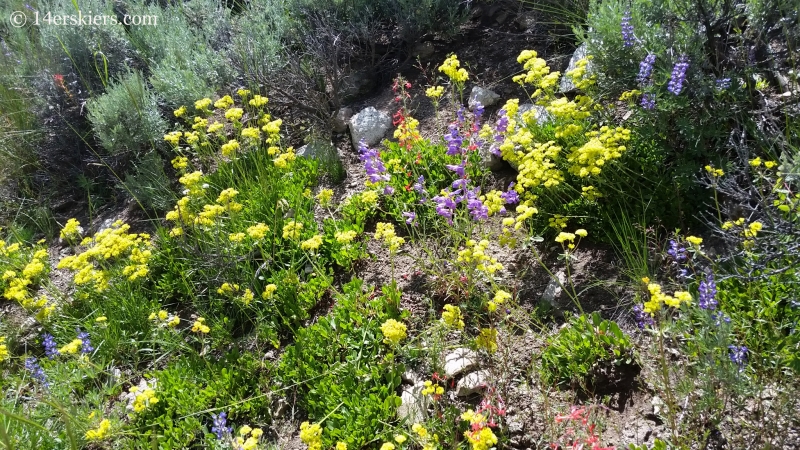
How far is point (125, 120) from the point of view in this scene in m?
4.94

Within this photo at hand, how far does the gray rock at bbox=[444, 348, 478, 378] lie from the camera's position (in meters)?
2.97

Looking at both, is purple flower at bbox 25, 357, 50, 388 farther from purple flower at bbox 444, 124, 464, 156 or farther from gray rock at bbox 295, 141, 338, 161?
purple flower at bbox 444, 124, 464, 156

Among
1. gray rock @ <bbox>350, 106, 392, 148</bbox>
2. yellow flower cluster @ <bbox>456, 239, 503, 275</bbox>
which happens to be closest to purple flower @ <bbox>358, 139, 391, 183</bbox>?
A: gray rock @ <bbox>350, 106, 392, 148</bbox>

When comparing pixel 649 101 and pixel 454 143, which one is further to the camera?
pixel 454 143

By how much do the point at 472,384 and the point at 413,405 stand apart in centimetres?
29

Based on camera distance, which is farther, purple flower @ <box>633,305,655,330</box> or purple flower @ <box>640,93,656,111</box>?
purple flower @ <box>640,93,656,111</box>

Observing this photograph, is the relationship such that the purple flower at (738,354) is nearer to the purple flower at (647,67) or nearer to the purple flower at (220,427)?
the purple flower at (647,67)

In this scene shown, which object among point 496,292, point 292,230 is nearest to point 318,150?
point 292,230

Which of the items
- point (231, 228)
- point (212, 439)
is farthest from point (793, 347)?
point (231, 228)

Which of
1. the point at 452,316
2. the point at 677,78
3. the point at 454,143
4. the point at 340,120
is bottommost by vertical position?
the point at 452,316

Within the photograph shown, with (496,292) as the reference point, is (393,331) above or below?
above

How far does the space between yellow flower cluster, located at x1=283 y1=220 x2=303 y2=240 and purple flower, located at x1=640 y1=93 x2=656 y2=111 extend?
1.94 metres

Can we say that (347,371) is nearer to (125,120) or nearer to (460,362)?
(460,362)

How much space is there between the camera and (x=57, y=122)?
17.6 ft
